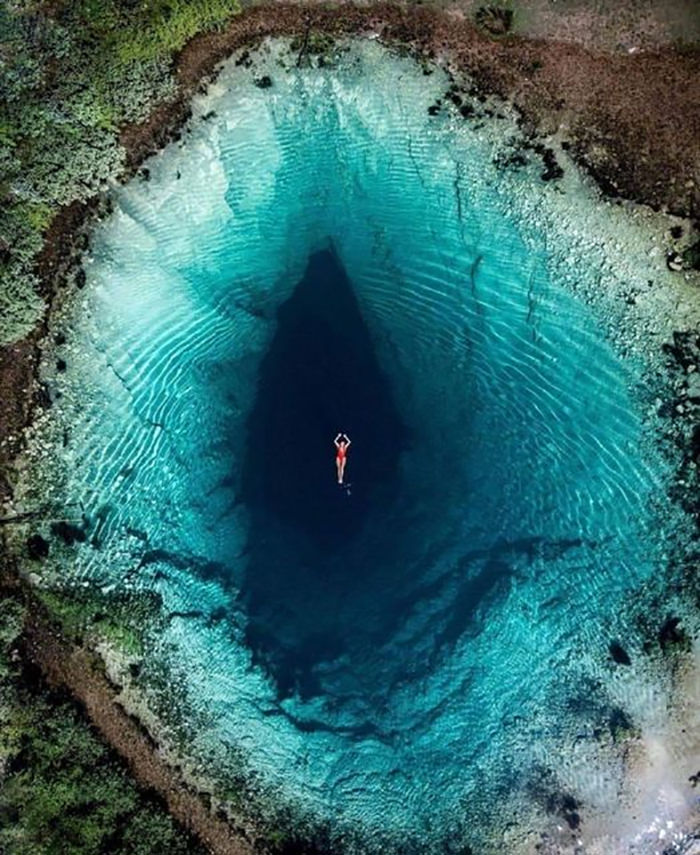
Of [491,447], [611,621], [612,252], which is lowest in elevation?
[611,621]

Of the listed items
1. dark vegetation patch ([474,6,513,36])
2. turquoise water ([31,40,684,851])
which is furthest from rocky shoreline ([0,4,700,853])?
turquoise water ([31,40,684,851])

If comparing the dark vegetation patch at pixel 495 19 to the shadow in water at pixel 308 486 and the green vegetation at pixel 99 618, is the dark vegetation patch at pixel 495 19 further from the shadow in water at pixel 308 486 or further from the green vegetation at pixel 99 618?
the green vegetation at pixel 99 618

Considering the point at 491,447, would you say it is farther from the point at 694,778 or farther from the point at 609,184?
the point at 694,778

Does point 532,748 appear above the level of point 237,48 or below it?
below

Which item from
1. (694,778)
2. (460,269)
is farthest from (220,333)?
(694,778)

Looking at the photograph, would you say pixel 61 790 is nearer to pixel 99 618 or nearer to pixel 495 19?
pixel 99 618

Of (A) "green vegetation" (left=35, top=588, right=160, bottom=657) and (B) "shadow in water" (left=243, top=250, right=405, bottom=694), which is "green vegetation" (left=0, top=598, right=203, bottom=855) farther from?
(B) "shadow in water" (left=243, top=250, right=405, bottom=694)

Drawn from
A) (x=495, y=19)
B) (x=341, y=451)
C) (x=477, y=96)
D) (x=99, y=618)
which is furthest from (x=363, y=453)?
(x=495, y=19)
